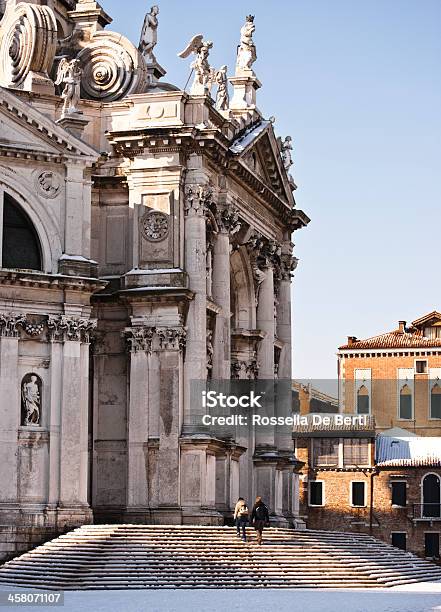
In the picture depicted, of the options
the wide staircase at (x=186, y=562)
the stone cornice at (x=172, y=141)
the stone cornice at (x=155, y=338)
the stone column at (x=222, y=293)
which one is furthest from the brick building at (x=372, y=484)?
the wide staircase at (x=186, y=562)

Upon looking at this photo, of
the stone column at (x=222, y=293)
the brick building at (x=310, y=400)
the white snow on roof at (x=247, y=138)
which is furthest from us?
the brick building at (x=310, y=400)

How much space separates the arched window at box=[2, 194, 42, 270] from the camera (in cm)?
4584

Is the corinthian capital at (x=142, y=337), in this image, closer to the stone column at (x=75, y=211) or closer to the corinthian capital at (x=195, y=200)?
the stone column at (x=75, y=211)

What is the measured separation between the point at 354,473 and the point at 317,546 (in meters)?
36.8

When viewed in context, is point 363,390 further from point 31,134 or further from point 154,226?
point 31,134

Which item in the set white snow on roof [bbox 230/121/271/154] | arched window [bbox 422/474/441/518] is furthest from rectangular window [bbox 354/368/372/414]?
white snow on roof [bbox 230/121/271/154]

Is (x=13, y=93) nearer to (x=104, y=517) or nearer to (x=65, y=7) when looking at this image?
(x=65, y=7)

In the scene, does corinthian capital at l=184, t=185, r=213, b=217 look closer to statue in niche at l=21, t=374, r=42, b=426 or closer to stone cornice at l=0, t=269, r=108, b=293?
stone cornice at l=0, t=269, r=108, b=293

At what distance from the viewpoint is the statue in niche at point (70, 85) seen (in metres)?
47.4

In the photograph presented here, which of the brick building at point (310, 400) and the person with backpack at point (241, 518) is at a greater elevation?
the brick building at point (310, 400)

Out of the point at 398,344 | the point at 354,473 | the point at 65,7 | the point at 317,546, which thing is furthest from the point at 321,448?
the point at 317,546

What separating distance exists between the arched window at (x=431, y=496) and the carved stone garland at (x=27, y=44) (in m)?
36.6

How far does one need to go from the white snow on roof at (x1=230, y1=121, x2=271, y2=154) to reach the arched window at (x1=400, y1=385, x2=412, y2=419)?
3733cm

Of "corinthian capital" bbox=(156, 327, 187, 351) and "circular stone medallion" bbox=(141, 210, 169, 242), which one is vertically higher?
"circular stone medallion" bbox=(141, 210, 169, 242)
